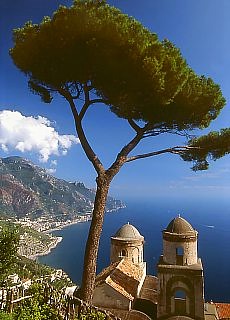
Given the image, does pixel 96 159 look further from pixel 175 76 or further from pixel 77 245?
pixel 77 245

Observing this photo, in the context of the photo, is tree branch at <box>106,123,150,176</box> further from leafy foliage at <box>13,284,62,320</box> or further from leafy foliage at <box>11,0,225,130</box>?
leafy foliage at <box>13,284,62,320</box>

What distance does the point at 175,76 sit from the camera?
8008 mm

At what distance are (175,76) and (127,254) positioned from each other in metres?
11.3

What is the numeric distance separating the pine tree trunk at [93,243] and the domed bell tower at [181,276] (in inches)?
224

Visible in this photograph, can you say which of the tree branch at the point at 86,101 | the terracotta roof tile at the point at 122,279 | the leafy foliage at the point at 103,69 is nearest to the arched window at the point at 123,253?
the terracotta roof tile at the point at 122,279

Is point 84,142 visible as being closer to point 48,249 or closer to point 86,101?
point 86,101

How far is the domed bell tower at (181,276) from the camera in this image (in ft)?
38.5

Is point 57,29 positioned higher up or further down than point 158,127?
higher up

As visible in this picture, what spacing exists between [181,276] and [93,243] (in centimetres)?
616

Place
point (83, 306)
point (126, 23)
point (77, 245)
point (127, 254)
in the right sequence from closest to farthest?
1. point (83, 306)
2. point (126, 23)
3. point (127, 254)
4. point (77, 245)

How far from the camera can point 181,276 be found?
1188cm

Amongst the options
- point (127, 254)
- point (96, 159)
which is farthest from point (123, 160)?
point (127, 254)

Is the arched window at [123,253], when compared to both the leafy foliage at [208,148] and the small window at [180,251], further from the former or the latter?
the leafy foliage at [208,148]

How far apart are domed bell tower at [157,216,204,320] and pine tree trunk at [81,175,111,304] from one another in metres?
5.69
